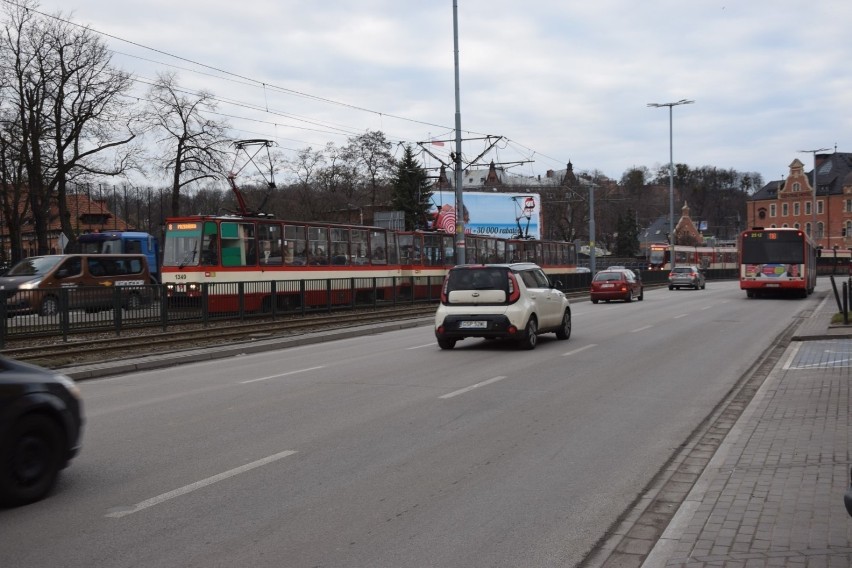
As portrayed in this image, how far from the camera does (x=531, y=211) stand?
3039 inches

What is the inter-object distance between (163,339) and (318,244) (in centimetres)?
1174

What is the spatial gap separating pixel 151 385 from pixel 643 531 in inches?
357

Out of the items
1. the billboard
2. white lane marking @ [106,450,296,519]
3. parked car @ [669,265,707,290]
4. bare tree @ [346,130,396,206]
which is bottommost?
parked car @ [669,265,707,290]

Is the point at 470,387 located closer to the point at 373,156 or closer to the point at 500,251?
the point at 500,251

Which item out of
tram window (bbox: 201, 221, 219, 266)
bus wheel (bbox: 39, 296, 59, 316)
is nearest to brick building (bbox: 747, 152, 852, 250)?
tram window (bbox: 201, 221, 219, 266)

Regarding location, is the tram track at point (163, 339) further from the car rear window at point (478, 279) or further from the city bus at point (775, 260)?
the city bus at point (775, 260)

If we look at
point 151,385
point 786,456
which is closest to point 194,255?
point 151,385

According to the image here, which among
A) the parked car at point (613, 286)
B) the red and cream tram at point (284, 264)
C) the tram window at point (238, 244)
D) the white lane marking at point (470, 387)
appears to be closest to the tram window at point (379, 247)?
the red and cream tram at point (284, 264)

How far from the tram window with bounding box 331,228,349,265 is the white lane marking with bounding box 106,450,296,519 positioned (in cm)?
2424

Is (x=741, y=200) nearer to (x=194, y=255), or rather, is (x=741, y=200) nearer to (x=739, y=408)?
(x=194, y=255)

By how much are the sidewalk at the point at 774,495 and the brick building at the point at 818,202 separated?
121300 millimetres

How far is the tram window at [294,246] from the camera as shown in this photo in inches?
1134

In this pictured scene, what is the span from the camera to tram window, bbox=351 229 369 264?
33.0 meters

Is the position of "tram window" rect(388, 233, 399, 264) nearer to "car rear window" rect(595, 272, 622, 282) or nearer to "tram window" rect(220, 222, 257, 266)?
"car rear window" rect(595, 272, 622, 282)
